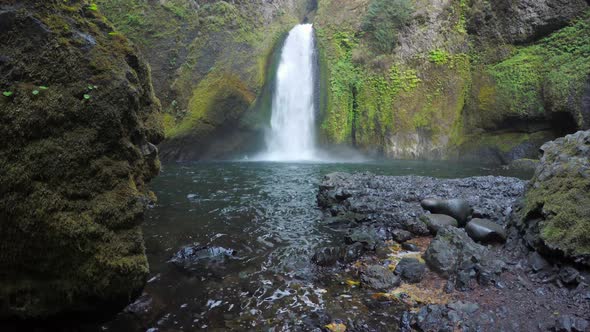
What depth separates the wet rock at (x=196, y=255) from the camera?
4.77 meters

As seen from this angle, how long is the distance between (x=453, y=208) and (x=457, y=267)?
2.47 meters

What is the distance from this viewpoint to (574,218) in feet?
12.7

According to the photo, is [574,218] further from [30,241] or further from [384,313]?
[30,241]

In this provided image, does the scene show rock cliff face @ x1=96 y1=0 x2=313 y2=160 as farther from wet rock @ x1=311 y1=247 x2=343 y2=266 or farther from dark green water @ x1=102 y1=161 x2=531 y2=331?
wet rock @ x1=311 y1=247 x2=343 y2=266

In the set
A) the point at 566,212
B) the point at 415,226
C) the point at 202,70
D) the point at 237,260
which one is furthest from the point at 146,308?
the point at 202,70

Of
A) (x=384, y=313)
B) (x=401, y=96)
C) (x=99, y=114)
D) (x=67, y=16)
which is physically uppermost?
(x=401, y=96)

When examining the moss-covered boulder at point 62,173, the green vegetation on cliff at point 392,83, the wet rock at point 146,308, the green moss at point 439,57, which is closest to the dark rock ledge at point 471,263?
the wet rock at point 146,308

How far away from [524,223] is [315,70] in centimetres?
1710

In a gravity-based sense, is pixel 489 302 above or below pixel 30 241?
below

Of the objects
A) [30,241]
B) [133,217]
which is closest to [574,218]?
[133,217]

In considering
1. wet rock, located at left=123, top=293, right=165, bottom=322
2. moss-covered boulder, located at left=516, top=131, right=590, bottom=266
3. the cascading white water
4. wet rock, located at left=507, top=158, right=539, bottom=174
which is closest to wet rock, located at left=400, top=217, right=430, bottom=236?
moss-covered boulder, located at left=516, top=131, right=590, bottom=266

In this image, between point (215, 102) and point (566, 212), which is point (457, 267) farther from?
point (215, 102)

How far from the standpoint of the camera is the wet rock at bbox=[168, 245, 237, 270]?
477 centimetres

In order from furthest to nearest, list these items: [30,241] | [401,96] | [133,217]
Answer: [401,96] < [133,217] < [30,241]
